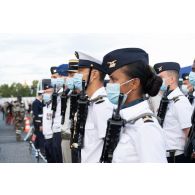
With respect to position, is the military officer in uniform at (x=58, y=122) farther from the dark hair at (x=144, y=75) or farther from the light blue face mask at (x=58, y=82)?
the dark hair at (x=144, y=75)

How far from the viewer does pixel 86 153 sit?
3881 mm

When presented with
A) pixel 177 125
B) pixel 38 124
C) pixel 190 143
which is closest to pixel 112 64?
pixel 190 143

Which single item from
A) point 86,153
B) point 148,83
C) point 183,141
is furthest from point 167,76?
point 148,83

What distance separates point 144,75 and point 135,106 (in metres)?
0.19

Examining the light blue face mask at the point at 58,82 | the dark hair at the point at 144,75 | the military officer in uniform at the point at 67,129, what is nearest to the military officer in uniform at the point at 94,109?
the dark hair at the point at 144,75

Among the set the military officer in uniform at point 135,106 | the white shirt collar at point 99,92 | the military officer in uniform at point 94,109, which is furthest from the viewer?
the white shirt collar at point 99,92

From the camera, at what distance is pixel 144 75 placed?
2.70 metres

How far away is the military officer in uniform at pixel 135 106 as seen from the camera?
2404 millimetres

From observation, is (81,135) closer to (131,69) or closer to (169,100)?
(169,100)

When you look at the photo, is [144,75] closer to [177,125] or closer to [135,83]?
[135,83]

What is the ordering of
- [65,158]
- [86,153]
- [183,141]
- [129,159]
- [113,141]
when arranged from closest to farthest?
1. [129,159]
2. [113,141]
3. [86,153]
4. [183,141]
5. [65,158]

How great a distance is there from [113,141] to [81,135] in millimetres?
1663

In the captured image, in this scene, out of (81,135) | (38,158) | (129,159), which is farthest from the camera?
(38,158)

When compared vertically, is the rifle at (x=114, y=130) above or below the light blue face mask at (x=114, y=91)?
below
